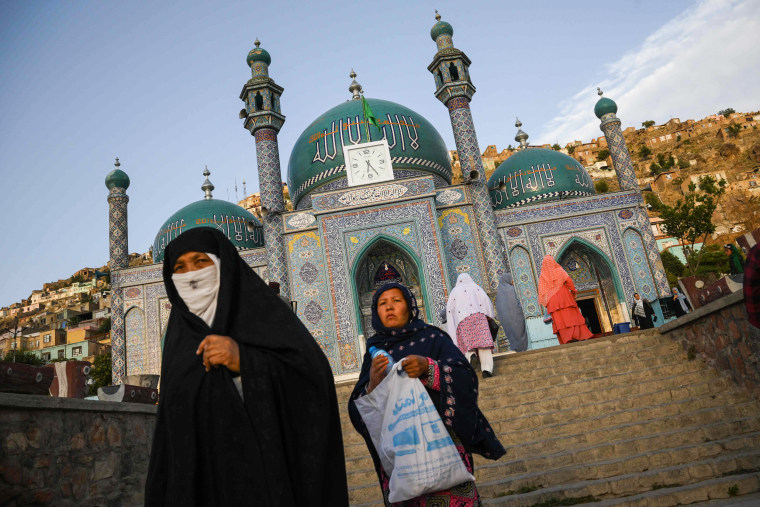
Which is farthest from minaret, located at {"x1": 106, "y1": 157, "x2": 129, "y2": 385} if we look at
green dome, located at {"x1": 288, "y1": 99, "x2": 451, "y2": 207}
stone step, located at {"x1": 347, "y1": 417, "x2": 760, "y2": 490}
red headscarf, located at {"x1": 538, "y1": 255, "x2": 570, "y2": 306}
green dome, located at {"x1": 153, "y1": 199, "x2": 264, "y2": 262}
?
stone step, located at {"x1": 347, "y1": 417, "x2": 760, "y2": 490}

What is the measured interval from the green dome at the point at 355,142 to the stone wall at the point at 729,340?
1013cm

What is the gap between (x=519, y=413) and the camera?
562 cm

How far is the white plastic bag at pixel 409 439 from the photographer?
197 cm

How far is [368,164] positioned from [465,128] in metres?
2.93

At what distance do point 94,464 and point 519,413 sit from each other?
3.90 meters

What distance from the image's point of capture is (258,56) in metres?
15.5

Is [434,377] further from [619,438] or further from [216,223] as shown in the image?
[216,223]

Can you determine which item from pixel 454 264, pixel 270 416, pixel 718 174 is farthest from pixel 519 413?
pixel 718 174

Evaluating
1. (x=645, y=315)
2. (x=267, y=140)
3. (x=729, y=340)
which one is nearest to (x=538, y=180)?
(x=645, y=315)

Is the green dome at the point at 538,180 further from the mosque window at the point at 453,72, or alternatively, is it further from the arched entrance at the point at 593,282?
the mosque window at the point at 453,72

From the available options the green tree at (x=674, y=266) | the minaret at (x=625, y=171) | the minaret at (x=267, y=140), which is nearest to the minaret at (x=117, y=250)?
the minaret at (x=267, y=140)

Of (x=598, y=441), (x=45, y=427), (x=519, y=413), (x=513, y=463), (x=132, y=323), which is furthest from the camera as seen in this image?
(x=132, y=323)

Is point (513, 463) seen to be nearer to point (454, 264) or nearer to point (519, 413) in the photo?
point (519, 413)

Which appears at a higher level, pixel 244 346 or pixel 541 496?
pixel 244 346
